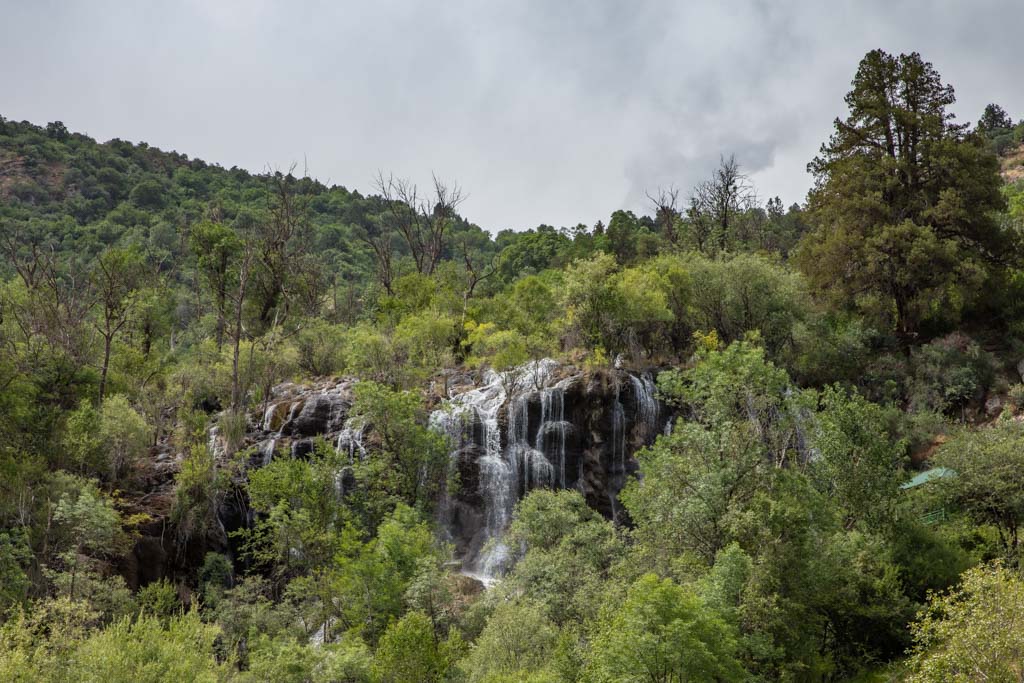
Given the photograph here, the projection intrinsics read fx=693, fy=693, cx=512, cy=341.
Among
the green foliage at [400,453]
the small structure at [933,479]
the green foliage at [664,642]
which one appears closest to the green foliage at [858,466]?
the small structure at [933,479]

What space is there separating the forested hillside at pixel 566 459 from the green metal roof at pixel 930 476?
1.90 ft

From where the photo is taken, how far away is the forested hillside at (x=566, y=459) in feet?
57.9

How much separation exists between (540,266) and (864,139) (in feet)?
114

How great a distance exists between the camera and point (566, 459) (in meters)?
32.2

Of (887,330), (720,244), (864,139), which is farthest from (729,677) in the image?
(720,244)

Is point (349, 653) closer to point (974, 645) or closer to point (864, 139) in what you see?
point (974, 645)

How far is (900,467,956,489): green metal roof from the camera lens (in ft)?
82.4

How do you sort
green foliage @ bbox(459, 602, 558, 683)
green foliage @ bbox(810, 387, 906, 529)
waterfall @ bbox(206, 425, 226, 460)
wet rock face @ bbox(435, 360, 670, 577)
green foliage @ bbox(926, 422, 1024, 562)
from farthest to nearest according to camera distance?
waterfall @ bbox(206, 425, 226, 460) < wet rock face @ bbox(435, 360, 670, 577) < green foliage @ bbox(926, 422, 1024, 562) < green foliage @ bbox(810, 387, 906, 529) < green foliage @ bbox(459, 602, 558, 683)

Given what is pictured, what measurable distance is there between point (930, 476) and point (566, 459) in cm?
1452

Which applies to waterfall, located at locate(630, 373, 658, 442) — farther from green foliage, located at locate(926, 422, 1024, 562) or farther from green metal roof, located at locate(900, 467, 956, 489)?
green foliage, located at locate(926, 422, 1024, 562)

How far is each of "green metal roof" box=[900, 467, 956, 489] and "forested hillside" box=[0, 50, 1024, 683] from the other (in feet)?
1.90

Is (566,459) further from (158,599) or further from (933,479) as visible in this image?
(158,599)

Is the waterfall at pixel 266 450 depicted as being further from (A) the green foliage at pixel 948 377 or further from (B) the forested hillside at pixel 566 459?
(A) the green foliage at pixel 948 377

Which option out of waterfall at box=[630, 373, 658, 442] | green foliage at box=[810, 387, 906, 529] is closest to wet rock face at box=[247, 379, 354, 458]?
waterfall at box=[630, 373, 658, 442]
